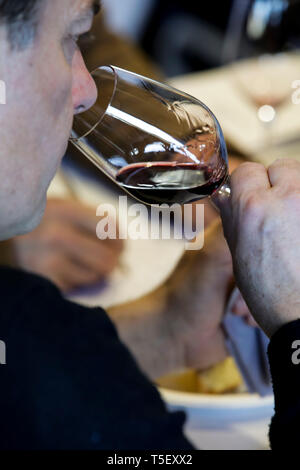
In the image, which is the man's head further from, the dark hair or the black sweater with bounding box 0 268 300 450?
the black sweater with bounding box 0 268 300 450

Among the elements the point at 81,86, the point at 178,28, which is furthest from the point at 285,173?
the point at 178,28

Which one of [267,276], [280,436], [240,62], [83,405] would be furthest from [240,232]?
[240,62]

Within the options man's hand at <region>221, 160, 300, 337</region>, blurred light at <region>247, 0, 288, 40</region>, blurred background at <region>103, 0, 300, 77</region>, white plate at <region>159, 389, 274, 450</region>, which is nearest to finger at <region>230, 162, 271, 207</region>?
man's hand at <region>221, 160, 300, 337</region>

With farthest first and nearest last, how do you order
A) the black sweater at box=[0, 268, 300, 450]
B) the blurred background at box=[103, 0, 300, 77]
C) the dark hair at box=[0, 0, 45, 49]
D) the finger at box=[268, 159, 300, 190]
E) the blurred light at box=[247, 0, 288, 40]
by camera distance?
the blurred background at box=[103, 0, 300, 77]
the blurred light at box=[247, 0, 288, 40]
the black sweater at box=[0, 268, 300, 450]
the finger at box=[268, 159, 300, 190]
the dark hair at box=[0, 0, 45, 49]

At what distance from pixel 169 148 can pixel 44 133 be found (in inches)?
4.4

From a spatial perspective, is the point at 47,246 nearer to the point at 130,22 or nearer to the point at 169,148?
the point at 169,148

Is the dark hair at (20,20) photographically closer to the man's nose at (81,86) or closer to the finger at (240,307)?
the man's nose at (81,86)

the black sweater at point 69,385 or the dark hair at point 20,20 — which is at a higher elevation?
the dark hair at point 20,20

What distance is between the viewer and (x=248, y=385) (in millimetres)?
742

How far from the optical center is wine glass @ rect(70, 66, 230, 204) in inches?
22.7

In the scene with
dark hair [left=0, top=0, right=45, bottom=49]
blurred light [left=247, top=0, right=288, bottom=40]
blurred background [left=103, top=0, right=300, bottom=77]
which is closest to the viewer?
dark hair [left=0, top=0, right=45, bottom=49]

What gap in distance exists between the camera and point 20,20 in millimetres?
457

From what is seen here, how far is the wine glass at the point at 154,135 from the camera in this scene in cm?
58

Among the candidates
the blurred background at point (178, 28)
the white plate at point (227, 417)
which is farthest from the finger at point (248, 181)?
the blurred background at point (178, 28)
